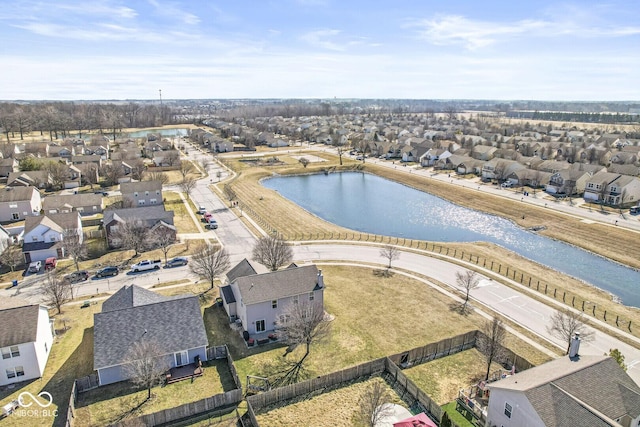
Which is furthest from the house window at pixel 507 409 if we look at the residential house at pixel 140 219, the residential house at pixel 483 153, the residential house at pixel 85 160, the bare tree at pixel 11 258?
the residential house at pixel 483 153

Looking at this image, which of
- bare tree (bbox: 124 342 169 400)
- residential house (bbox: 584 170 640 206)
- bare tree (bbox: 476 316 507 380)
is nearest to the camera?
bare tree (bbox: 124 342 169 400)

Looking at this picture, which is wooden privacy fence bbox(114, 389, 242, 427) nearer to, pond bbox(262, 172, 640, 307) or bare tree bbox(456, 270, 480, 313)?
bare tree bbox(456, 270, 480, 313)

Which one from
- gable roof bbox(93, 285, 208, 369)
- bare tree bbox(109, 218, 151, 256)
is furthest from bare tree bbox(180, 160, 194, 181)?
gable roof bbox(93, 285, 208, 369)

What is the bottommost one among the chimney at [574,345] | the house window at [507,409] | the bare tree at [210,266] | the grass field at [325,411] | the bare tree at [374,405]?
the grass field at [325,411]

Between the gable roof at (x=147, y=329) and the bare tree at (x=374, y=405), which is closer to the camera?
the bare tree at (x=374, y=405)

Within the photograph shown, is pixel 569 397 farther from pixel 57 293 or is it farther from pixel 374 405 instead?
pixel 57 293

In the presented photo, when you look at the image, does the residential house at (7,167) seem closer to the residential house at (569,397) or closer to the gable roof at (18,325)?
the gable roof at (18,325)
